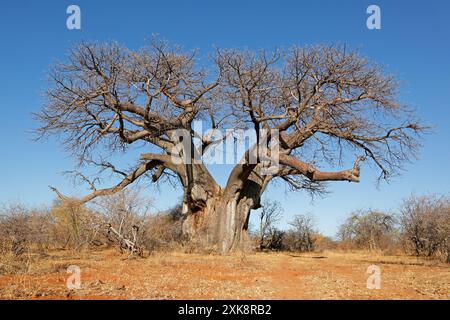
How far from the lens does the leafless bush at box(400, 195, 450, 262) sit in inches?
404

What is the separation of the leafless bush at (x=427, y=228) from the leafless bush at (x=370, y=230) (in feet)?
14.2

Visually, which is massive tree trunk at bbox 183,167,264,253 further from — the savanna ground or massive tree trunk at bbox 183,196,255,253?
the savanna ground

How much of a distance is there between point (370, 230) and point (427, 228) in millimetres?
8563

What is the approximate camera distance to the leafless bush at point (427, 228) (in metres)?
10.2

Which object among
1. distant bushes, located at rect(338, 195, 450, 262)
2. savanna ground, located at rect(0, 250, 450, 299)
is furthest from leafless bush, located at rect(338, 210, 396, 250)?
savanna ground, located at rect(0, 250, 450, 299)

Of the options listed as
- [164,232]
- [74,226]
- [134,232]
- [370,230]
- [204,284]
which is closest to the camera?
[204,284]

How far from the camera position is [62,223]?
552 inches

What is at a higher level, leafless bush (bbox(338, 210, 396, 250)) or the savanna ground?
the savanna ground

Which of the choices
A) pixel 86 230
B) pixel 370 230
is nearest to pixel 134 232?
pixel 86 230

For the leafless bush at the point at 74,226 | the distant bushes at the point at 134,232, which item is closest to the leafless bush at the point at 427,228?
the distant bushes at the point at 134,232

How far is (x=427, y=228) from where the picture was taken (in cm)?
Answer: 1167

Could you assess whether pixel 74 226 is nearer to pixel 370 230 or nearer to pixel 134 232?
pixel 134 232

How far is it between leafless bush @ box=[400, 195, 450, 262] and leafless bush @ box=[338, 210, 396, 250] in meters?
4.34
